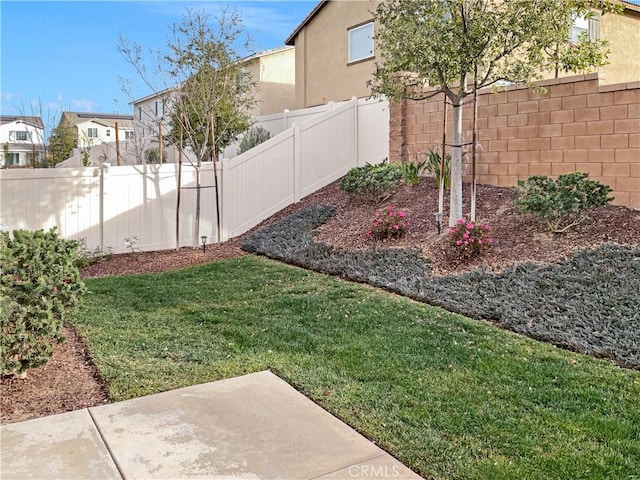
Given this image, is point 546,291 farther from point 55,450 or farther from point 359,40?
point 359,40

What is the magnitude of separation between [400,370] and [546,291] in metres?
2.46

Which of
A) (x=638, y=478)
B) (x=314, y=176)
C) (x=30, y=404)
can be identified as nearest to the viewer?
(x=638, y=478)

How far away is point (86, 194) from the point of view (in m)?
10.0

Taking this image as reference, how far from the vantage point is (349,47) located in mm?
18172

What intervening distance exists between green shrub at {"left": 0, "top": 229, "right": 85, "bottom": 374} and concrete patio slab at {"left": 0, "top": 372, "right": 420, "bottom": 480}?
0.66 m

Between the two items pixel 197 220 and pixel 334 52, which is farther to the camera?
pixel 334 52

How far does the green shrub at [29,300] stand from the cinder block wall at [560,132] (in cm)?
737

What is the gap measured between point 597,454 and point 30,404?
3730 millimetres

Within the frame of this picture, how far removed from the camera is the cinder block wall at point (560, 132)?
798 centimetres

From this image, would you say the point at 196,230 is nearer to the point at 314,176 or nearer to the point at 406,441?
the point at 314,176

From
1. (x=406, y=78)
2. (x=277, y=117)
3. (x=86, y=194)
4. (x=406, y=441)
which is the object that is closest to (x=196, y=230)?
(x=86, y=194)

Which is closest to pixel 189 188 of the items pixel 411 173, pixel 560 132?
pixel 411 173

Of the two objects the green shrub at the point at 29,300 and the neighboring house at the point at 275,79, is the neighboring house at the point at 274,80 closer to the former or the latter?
the neighboring house at the point at 275,79

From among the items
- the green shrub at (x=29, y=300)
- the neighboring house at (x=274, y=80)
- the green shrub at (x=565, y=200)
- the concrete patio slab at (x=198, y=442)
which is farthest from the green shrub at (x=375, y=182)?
the neighboring house at (x=274, y=80)
